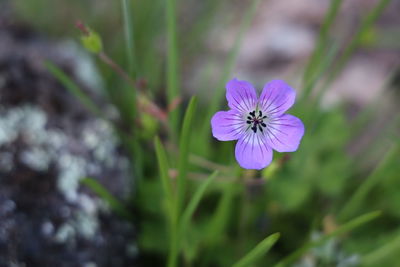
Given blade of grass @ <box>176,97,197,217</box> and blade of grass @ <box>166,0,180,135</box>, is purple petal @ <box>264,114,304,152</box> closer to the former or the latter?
blade of grass @ <box>176,97,197,217</box>

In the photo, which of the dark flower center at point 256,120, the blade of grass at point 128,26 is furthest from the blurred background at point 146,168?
the dark flower center at point 256,120

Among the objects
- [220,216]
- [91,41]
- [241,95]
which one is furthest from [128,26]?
[220,216]

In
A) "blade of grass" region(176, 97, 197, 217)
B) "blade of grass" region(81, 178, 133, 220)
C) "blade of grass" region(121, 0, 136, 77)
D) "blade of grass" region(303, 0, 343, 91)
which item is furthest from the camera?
"blade of grass" region(303, 0, 343, 91)

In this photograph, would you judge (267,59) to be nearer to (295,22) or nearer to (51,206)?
(295,22)

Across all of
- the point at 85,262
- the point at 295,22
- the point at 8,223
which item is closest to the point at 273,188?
the point at 85,262

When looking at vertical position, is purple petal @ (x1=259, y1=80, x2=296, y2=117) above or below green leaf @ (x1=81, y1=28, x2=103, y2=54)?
below

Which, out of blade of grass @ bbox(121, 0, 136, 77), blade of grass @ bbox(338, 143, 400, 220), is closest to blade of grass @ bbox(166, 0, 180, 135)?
blade of grass @ bbox(121, 0, 136, 77)

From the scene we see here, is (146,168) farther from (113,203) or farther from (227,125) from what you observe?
(227,125)
